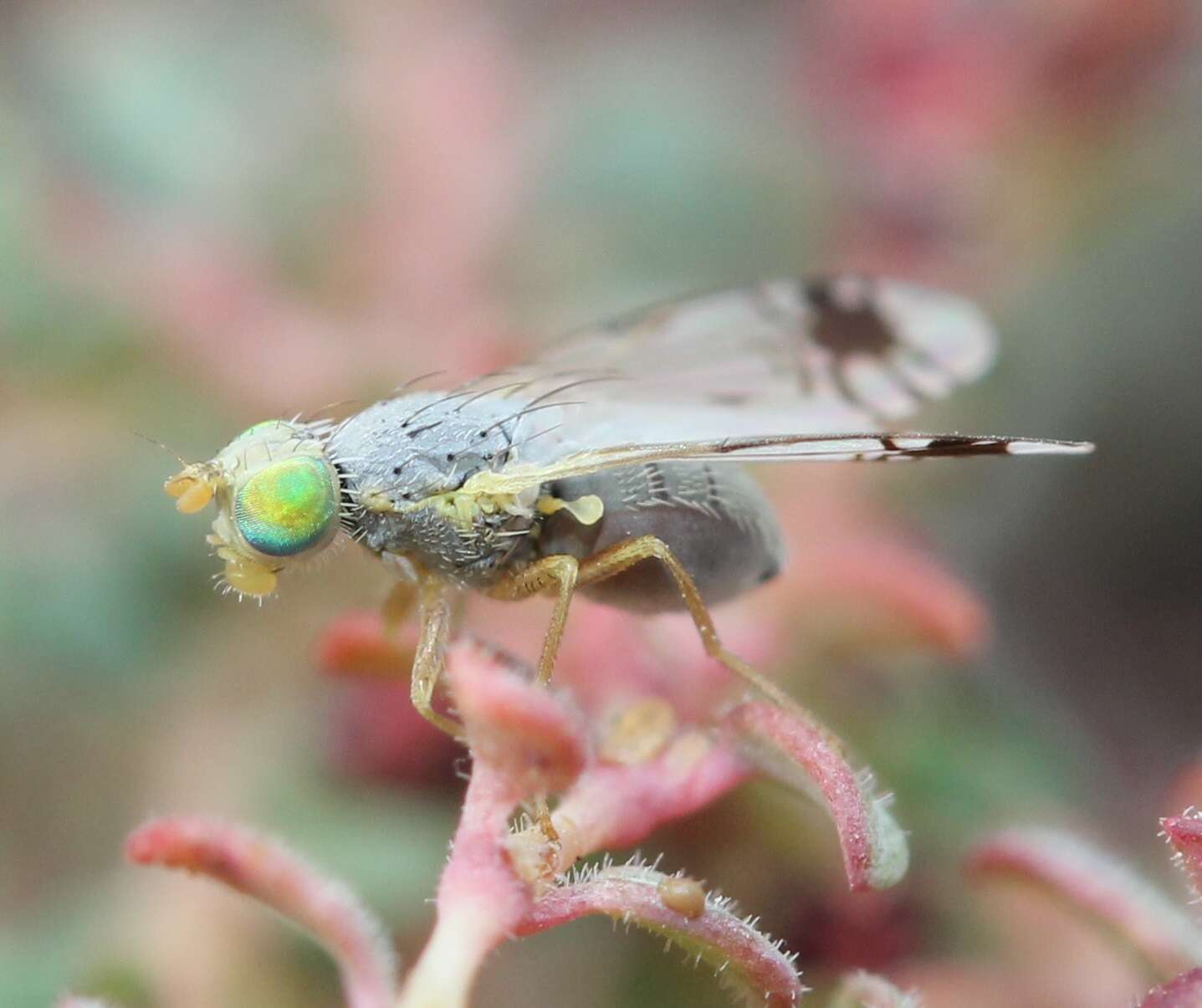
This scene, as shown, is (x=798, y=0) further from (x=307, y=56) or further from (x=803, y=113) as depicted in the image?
(x=307, y=56)

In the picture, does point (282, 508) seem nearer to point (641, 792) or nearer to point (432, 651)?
point (432, 651)

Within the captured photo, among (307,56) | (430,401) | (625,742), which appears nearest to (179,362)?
(430,401)

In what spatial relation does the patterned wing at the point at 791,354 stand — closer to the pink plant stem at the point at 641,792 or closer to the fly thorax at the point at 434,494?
the fly thorax at the point at 434,494

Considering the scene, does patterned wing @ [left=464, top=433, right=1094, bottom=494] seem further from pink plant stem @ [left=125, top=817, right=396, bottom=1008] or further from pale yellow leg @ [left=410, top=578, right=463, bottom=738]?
pink plant stem @ [left=125, top=817, right=396, bottom=1008]

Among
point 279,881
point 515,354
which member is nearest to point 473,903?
point 279,881

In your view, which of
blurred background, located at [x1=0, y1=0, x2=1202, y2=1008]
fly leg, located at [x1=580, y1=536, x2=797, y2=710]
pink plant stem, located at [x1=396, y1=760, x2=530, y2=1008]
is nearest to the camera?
pink plant stem, located at [x1=396, y1=760, x2=530, y2=1008]

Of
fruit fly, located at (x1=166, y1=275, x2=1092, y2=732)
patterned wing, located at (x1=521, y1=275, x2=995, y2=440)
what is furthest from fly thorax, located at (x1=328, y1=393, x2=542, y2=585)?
patterned wing, located at (x1=521, y1=275, x2=995, y2=440)
